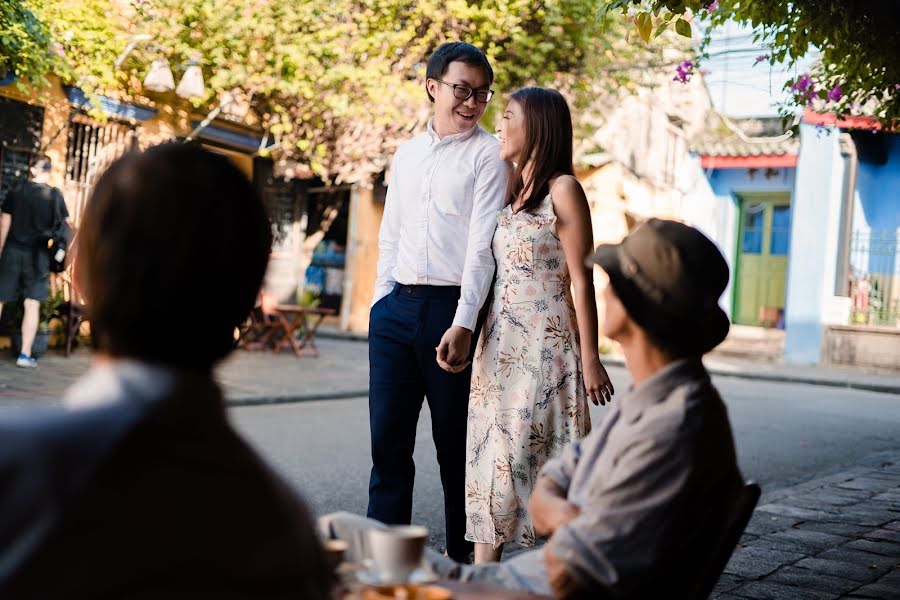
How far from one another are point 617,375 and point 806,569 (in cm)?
1202

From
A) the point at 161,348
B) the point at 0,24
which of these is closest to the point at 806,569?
A: the point at 161,348

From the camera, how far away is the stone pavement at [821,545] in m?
4.46

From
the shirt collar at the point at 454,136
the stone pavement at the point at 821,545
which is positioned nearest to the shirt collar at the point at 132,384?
the shirt collar at the point at 454,136

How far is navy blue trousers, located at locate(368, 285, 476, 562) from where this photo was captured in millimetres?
4207

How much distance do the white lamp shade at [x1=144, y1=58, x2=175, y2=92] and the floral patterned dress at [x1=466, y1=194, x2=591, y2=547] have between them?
10742 mm

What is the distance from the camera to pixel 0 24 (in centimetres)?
1114

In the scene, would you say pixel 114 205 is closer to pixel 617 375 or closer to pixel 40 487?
pixel 40 487

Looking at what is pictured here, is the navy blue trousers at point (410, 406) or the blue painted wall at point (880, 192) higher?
the blue painted wall at point (880, 192)

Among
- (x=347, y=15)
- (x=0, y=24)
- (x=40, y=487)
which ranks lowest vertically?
(x=40, y=487)

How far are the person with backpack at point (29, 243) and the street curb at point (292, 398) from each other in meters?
2.68

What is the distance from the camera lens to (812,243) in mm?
21609

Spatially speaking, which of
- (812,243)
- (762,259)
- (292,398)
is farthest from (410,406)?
(762,259)

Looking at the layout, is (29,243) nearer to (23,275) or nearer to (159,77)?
(23,275)

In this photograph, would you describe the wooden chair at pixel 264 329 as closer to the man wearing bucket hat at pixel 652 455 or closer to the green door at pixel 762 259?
the green door at pixel 762 259
